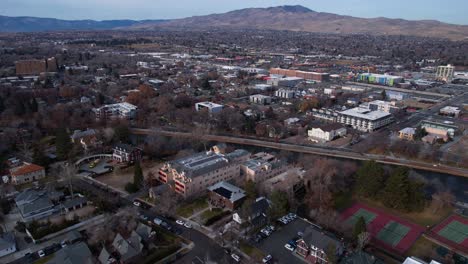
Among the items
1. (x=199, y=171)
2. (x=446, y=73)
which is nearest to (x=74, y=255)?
(x=199, y=171)

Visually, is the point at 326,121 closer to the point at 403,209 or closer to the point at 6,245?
the point at 403,209

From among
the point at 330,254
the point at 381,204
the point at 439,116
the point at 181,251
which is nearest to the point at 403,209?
the point at 381,204

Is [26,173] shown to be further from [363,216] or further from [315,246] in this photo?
[363,216]

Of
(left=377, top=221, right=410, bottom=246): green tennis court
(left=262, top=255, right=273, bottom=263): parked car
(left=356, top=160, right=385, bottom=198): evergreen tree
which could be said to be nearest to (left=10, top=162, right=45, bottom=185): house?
(left=262, top=255, right=273, bottom=263): parked car

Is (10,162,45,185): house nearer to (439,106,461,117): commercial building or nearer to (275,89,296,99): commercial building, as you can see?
(275,89,296,99): commercial building

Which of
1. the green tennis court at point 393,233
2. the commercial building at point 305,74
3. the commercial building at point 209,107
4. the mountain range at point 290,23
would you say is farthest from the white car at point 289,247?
the mountain range at point 290,23
